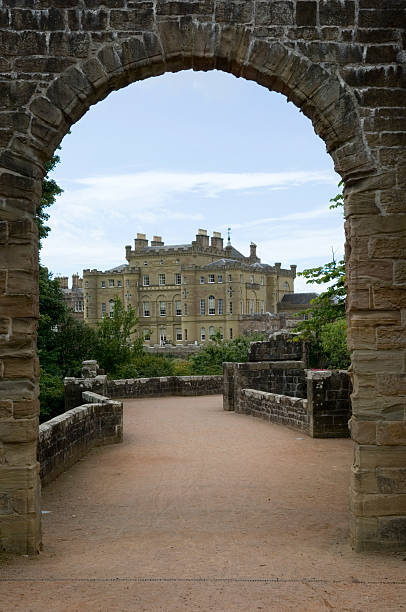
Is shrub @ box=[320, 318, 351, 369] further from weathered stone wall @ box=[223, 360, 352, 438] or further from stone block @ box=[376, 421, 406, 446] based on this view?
stone block @ box=[376, 421, 406, 446]

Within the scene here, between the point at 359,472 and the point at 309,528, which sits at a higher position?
the point at 359,472

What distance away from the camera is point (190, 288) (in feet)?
316

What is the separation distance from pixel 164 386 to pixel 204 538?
20156 millimetres

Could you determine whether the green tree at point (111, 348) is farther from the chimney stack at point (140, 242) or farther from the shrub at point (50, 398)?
the chimney stack at point (140, 242)

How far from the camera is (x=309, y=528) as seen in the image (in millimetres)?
7609

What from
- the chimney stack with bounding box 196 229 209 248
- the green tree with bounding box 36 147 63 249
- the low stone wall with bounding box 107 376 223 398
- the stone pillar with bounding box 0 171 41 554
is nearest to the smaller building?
the chimney stack with bounding box 196 229 209 248

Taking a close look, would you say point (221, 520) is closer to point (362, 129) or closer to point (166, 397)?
point (362, 129)

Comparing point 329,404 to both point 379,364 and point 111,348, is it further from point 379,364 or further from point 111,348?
point 111,348

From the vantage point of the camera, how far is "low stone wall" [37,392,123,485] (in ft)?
33.9

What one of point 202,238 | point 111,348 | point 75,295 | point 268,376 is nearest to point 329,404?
point 268,376

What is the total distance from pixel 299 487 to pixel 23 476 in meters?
4.73

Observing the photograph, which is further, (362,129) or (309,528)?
(309,528)

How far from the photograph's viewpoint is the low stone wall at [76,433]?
10.3 meters

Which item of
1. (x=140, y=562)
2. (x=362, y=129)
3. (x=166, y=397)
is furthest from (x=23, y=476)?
(x=166, y=397)
